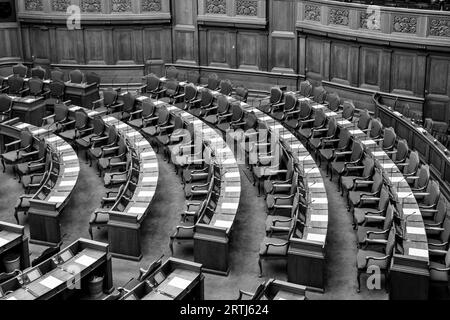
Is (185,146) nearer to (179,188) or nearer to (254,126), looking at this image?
(179,188)

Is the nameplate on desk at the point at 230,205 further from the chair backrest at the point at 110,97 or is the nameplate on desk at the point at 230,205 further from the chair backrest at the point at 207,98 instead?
the chair backrest at the point at 110,97

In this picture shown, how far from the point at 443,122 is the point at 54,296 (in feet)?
39.5

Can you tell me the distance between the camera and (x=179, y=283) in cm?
1055

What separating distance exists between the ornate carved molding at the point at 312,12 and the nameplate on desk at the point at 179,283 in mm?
11967

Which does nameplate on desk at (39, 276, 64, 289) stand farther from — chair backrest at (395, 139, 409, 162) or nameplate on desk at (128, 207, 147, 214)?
chair backrest at (395, 139, 409, 162)

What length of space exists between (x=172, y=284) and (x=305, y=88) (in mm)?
10686

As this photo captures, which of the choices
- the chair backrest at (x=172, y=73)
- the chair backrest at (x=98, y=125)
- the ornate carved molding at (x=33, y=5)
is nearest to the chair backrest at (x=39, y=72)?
the ornate carved molding at (x=33, y=5)

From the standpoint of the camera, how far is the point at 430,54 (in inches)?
727

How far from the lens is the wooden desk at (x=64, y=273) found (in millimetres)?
10398

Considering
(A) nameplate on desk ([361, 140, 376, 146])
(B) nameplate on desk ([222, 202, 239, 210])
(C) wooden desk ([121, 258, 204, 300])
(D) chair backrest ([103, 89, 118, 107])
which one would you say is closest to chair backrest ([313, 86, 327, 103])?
(A) nameplate on desk ([361, 140, 376, 146])

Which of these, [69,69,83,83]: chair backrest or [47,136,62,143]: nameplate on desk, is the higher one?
[69,69,83,83]: chair backrest

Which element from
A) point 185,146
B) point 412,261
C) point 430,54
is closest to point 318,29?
point 430,54

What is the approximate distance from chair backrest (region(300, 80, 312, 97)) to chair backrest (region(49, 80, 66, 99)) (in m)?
7.08

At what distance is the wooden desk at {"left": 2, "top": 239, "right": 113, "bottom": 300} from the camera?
10.4m
